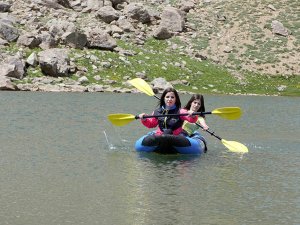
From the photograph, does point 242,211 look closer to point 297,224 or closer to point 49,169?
point 297,224

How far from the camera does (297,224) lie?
1059 centimetres

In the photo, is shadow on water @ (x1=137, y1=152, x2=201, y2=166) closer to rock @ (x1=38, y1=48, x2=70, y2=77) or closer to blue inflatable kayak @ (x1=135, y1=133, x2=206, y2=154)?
blue inflatable kayak @ (x1=135, y1=133, x2=206, y2=154)

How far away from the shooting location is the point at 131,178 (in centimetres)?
1430

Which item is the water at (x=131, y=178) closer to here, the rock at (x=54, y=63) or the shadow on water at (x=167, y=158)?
the shadow on water at (x=167, y=158)

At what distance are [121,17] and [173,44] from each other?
668 cm

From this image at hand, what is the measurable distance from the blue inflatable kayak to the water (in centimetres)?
35

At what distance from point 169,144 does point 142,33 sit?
Answer: 5093 cm

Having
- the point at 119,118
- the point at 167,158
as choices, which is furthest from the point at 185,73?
the point at 167,158

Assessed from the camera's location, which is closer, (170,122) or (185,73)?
(170,122)

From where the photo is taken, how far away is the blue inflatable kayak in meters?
18.4

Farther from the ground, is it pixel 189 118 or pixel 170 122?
pixel 189 118

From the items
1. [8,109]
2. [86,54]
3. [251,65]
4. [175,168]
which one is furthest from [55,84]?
[175,168]

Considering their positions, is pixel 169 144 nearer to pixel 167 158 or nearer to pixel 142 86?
pixel 167 158

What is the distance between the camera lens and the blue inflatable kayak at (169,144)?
18.4m
